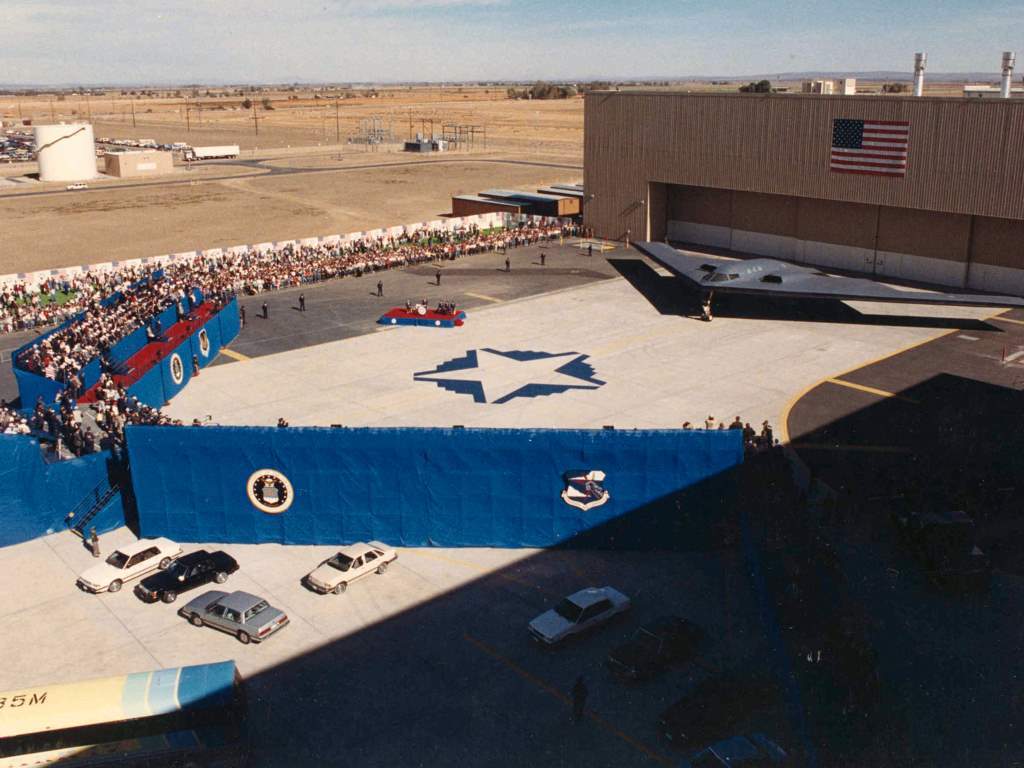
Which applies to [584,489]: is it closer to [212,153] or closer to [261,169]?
[261,169]

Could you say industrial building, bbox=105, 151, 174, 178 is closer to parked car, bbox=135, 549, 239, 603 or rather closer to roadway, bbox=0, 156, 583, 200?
roadway, bbox=0, 156, 583, 200

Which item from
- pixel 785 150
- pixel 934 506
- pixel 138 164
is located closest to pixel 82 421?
pixel 934 506

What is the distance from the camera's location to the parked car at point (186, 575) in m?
23.4

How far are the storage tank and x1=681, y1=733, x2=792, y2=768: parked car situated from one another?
132478mm

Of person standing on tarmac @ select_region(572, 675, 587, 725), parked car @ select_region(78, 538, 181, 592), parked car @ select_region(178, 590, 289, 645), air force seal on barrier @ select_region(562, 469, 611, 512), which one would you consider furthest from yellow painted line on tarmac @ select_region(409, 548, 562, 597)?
parked car @ select_region(78, 538, 181, 592)

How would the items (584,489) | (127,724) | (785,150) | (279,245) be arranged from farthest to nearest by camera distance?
1. (279,245)
2. (785,150)
3. (584,489)
4. (127,724)

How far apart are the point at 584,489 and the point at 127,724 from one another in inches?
Answer: 521

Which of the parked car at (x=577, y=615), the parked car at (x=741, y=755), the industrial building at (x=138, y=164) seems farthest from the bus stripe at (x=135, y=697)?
the industrial building at (x=138, y=164)

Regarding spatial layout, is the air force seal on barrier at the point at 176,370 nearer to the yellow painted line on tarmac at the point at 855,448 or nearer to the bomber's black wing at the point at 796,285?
the yellow painted line on tarmac at the point at 855,448

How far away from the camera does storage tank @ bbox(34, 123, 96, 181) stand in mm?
124000

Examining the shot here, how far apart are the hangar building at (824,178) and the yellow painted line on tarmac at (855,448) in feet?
87.8

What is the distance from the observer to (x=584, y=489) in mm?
25406

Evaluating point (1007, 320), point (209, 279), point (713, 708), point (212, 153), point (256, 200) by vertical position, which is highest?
point (212, 153)

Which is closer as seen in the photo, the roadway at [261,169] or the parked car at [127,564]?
the parked car at [127,564]
